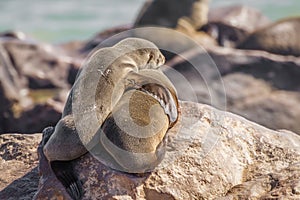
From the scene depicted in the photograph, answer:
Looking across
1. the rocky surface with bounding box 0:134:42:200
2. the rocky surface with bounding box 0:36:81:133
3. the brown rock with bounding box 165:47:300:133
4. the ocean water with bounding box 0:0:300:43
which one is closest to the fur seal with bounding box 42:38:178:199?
the rocky surface with bounding box 0:134:42:200

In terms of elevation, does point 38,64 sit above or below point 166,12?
above

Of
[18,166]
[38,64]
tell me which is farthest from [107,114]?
[38,64]

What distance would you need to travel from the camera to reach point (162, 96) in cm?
483

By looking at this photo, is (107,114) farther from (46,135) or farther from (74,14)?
(74,14)

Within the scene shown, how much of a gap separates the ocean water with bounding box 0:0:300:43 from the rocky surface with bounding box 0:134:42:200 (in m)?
20.3

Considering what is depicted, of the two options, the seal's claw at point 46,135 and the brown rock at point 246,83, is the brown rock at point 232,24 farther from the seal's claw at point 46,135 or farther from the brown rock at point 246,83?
the seal's claw at point 46,135

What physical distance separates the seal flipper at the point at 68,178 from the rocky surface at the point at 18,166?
1.42 ft

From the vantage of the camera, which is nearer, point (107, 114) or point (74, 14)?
point (107, 114)

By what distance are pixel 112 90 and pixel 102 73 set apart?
0.14 m

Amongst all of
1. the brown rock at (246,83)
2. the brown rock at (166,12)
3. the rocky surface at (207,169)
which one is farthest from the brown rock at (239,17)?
the rocky surface at (207,169)

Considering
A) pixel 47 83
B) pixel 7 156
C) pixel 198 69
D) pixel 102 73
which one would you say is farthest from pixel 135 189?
pixel 47 83

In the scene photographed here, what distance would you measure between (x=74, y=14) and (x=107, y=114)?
2621 centimetres

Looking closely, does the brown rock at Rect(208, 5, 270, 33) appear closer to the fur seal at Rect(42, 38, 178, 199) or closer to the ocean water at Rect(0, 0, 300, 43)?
the fur seal at Rect(42, 38, 178, 199)

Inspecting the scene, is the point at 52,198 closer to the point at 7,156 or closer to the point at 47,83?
the point at 7,156
